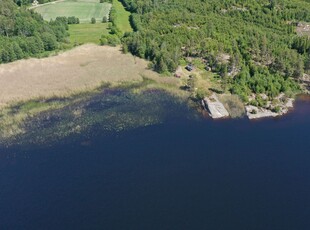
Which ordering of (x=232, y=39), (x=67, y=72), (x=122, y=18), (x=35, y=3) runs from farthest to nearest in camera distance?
(x=35, y=3)
(x=122, y=18)
(x=232, y=39)
(x=67, y=72)

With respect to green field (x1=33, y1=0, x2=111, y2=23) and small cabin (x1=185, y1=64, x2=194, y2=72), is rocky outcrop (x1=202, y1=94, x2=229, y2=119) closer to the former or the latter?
small cabin (x1=185, y1=64, x2=194, y2=72)

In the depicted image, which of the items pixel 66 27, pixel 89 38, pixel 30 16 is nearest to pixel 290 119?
pixel 89 38

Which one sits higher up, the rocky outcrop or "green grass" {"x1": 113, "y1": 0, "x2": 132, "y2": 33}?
"green grass" {"x1": 113, "y1": 0, "x2": 132, "y2": 33}

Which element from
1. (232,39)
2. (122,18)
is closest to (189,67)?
(232,39)

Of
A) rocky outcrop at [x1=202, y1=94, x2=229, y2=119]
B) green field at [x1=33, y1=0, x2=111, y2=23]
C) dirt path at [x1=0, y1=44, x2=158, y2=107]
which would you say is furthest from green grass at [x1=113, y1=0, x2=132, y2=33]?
rocky outcrop at [x1=202, y1=94, x2=229, y2=119]

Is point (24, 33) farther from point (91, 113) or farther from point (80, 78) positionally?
point (91, 113)

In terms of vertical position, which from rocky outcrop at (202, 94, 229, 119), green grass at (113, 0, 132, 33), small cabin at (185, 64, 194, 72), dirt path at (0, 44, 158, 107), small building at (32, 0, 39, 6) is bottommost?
rocky outcrop at (202, 94, 229, 119)
